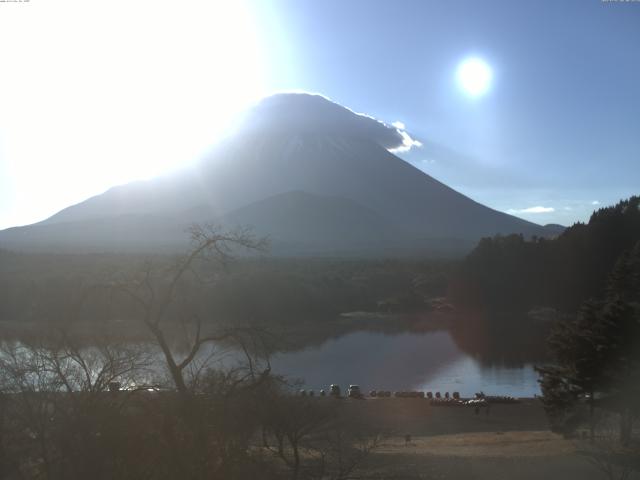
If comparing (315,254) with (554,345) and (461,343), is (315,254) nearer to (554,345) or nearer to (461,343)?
(461,343)

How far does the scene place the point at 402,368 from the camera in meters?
21.1

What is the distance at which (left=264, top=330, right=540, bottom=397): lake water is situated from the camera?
1836cm

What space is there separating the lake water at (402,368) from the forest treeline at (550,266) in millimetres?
12482

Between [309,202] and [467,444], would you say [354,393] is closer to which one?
[467,444]

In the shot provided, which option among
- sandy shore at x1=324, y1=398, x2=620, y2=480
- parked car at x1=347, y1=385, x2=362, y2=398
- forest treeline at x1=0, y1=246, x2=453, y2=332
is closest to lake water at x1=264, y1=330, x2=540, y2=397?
parked car at x1=347, y1=385, x2=362, y2=398

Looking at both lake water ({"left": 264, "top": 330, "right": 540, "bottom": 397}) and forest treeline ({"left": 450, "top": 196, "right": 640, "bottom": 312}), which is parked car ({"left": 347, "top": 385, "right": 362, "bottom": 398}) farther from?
forest treeline ({"left": 450, "top": 196, "right": 640, "bottom": 312})

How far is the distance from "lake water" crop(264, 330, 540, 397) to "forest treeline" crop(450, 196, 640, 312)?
41.0ft

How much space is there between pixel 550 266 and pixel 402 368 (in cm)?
2025

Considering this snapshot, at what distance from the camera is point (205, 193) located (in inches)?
3465

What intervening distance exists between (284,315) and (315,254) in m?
45.7

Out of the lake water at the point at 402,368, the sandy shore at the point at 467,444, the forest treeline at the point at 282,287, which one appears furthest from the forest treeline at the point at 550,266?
the sandy shore at the point at 467,444

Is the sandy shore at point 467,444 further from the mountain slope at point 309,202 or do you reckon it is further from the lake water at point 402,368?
the mountain slope at point 309,202

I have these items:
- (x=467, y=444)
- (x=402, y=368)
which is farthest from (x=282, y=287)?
(x=467, y=444)

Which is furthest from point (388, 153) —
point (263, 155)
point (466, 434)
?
point (466, 434)
